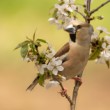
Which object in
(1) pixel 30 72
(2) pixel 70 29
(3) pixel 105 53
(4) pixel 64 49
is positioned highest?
(2) pixel 70 29

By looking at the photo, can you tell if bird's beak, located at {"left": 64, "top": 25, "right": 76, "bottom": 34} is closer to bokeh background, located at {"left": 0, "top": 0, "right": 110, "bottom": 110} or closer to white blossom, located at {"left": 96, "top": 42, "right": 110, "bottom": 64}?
white blossom, located at {"left": 96, "top": 42, "right": 110, "bottom": 64}

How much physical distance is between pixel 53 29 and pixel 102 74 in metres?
1.39

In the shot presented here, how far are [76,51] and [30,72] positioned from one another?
3.36 metres

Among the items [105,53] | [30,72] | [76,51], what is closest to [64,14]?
[105,53]

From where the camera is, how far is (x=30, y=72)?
582cm

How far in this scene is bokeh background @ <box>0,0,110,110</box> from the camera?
5164mm

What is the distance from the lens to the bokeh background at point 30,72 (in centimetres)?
516

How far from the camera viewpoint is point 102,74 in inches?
225

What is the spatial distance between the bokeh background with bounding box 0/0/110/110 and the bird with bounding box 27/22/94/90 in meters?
2.56

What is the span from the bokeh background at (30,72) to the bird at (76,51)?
2.56 meters

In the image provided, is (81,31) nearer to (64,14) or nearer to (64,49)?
(64,14)

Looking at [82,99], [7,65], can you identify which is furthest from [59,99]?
[7,65]

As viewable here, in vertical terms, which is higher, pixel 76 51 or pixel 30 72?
pixel 76 51

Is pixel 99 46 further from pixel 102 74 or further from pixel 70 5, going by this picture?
pixel 102 74
